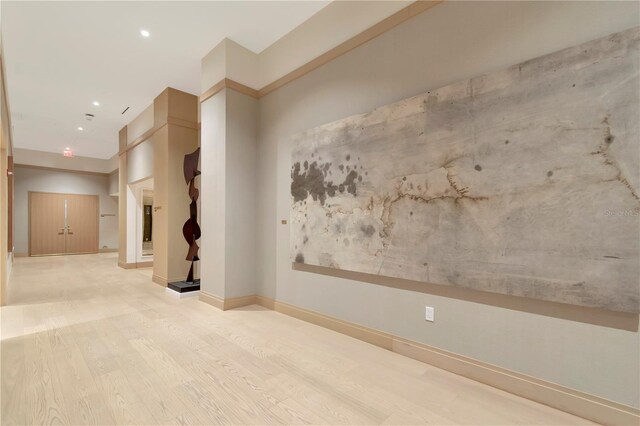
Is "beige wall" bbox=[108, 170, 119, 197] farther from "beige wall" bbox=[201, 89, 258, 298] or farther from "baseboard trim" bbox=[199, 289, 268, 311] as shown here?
"baseboard trim" bbox=[199, 289, 268, 311]

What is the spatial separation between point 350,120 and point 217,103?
2.19 metres

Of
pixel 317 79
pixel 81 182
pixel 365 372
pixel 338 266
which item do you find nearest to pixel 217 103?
pixel 317 79

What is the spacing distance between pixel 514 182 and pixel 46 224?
1377 cm

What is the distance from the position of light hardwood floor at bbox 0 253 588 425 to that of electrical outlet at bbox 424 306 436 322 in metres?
0.38

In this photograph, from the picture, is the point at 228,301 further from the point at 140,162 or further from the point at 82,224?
the point at 82,224

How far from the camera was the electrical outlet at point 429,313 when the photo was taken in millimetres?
2371

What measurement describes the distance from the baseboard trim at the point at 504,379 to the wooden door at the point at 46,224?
11.8m

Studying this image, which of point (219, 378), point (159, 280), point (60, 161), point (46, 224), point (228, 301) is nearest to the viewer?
point (219, 378)

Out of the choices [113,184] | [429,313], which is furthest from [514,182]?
[113,184]

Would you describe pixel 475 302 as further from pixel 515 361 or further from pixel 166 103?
pixel 166 103

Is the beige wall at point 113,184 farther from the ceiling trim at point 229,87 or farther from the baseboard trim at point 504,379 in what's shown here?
the baseboard trim at point 504,379

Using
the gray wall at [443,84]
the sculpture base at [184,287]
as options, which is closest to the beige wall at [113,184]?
the sculpture base at [184,287]

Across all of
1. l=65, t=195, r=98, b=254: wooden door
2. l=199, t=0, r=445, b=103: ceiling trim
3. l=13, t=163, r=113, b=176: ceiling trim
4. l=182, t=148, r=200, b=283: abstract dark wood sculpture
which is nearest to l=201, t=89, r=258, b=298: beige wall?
l=199, t=0, r=445, b=103: ceiling trim

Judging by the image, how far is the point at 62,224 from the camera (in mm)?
10359
